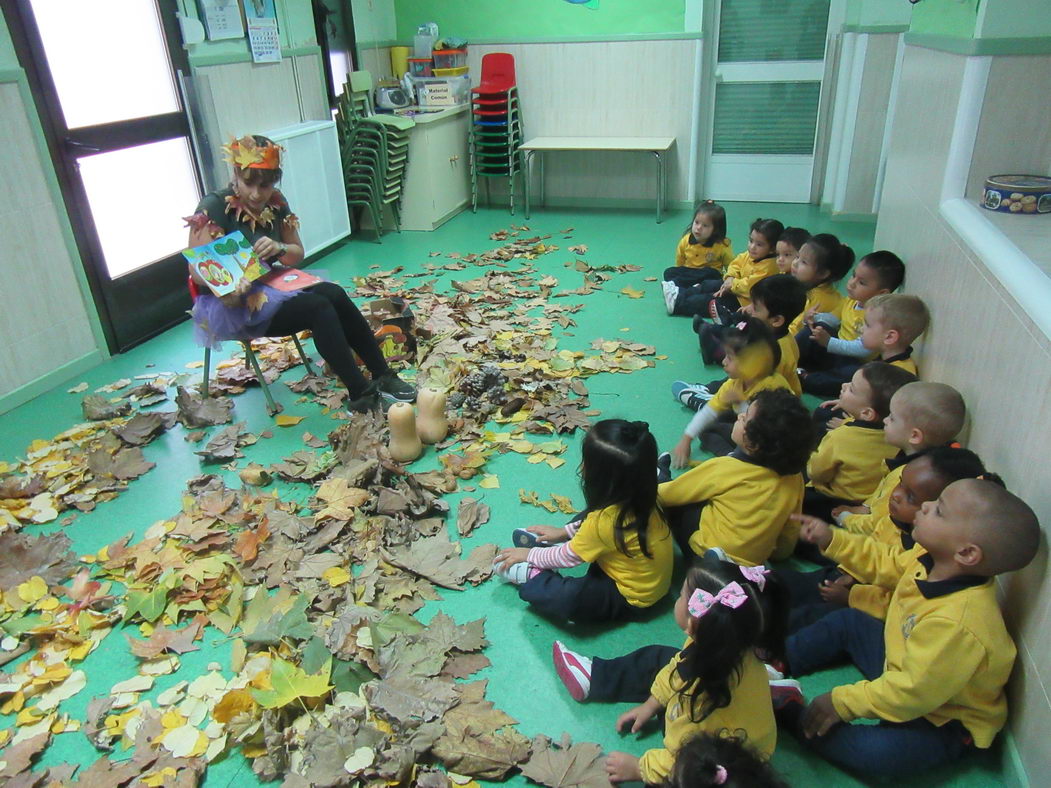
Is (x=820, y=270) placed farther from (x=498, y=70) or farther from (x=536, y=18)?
(x=536, y=18)

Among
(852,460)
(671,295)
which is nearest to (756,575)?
(852,460)

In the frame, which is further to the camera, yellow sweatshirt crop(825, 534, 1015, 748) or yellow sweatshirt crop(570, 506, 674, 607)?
yellow sweatshirt crop(570, 506, 674, 607)

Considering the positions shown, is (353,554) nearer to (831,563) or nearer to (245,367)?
(831,563)

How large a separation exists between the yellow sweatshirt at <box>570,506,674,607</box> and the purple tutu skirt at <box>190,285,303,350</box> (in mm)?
1941

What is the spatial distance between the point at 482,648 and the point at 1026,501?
143 centimetres

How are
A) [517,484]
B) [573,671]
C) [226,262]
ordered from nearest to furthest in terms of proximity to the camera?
[573,671] < [517,484] < [226,262]

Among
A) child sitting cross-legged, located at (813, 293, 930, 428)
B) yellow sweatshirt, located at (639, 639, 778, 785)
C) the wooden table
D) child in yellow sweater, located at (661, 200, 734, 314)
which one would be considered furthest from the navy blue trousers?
the wooden table

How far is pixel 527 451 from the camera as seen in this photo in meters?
3.01

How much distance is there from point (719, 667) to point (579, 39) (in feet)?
21.8

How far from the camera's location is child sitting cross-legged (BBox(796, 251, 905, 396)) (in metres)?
3.27

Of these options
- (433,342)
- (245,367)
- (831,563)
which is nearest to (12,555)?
(245,367)

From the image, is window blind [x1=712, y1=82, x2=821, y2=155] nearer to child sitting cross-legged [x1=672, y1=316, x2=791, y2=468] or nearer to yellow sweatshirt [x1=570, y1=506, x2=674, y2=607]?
child sitting cross-legged [x1=672, y1=316, x2=791, y2=468]

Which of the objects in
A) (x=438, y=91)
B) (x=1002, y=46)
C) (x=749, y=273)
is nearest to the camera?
(x=1002, y=46)

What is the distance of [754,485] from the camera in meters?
2.01
